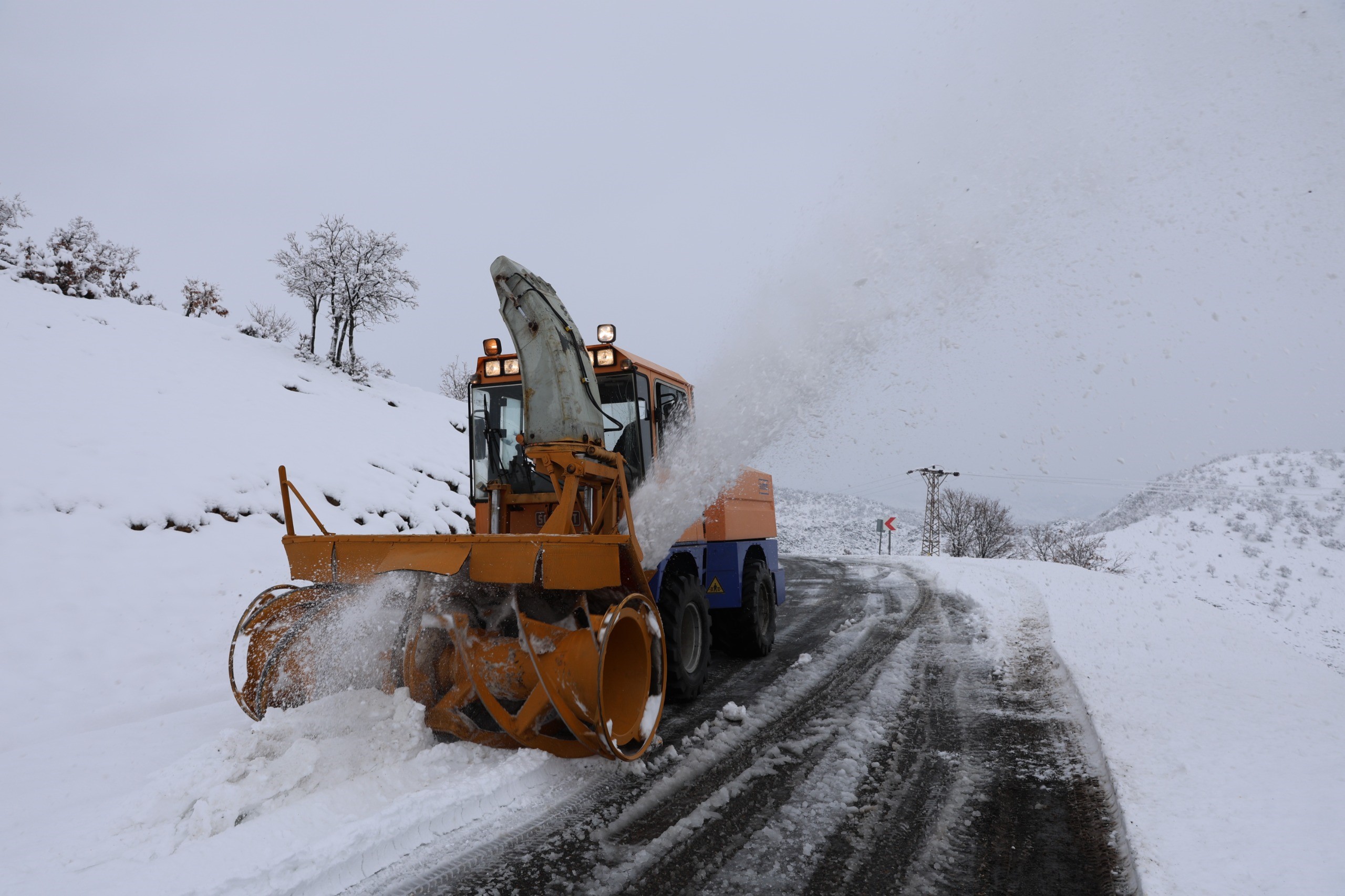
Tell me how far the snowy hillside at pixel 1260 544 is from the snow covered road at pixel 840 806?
19.4ft

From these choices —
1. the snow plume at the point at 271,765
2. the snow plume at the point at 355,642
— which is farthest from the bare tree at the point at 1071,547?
the snow plume at the point at 271,765

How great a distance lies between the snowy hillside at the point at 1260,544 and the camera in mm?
12102

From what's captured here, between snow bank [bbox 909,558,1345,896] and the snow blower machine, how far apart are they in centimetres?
252

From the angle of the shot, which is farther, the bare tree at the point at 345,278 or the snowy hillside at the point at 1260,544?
the bare tree at the point at 345,278

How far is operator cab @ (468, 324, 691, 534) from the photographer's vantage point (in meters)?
5.07

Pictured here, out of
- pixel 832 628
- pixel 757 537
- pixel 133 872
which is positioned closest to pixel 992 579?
pixel 832 628

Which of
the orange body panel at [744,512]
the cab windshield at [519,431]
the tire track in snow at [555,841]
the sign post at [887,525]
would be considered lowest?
the tire track in snow at [555,841]

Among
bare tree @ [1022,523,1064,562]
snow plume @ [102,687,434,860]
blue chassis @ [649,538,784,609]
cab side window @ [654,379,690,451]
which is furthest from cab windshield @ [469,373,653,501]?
bare tree @ [1022,523,1064,562]

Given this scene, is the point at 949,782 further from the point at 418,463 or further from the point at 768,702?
the point at 418,463

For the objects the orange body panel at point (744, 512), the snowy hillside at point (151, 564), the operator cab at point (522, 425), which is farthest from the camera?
the orange body panel at point (744, 512)

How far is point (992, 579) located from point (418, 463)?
469 inches

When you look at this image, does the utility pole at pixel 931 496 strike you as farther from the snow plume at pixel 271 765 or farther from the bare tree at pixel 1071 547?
the snow plume at pixel 271 765

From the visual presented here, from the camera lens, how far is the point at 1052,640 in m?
7.23

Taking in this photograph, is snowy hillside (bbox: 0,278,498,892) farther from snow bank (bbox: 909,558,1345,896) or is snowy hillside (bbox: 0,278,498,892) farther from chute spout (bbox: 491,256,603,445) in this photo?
snow bank (bbox: 909,558,1345,896)
